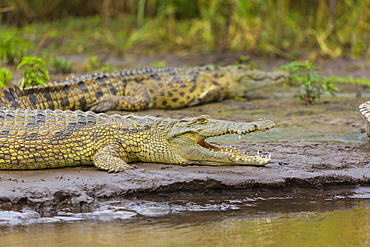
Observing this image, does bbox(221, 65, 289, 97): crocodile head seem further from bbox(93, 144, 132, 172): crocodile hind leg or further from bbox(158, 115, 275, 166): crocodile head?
bbox(93, 144, 132, 172): crocodile hind leg

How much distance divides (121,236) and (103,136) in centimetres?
161

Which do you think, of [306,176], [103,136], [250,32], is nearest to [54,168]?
[103,136]

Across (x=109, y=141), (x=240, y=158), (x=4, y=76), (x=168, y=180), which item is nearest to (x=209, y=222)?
(x=168, y=180)

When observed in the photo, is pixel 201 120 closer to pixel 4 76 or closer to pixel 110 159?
pixel 110 159

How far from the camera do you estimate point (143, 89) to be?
8797 mm

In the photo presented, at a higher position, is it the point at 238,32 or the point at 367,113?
the point at 238,32

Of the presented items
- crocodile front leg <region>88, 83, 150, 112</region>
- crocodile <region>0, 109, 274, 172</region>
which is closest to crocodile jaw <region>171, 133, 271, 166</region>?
crocodile <region>0, 109, 274, 172</region>

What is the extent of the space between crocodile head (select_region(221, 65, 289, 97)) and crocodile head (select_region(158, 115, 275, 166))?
4935mm

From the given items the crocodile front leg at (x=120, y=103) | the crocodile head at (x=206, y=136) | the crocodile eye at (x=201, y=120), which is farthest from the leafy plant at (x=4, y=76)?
the crocodile eye at (x=201, y=120)

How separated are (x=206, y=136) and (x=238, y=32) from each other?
8.18 meters

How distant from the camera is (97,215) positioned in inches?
166

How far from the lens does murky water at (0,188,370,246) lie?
12.3ft

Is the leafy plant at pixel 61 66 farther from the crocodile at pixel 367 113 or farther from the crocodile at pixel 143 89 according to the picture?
the crocodile at pixel 367 113

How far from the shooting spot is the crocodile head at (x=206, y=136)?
511cm
